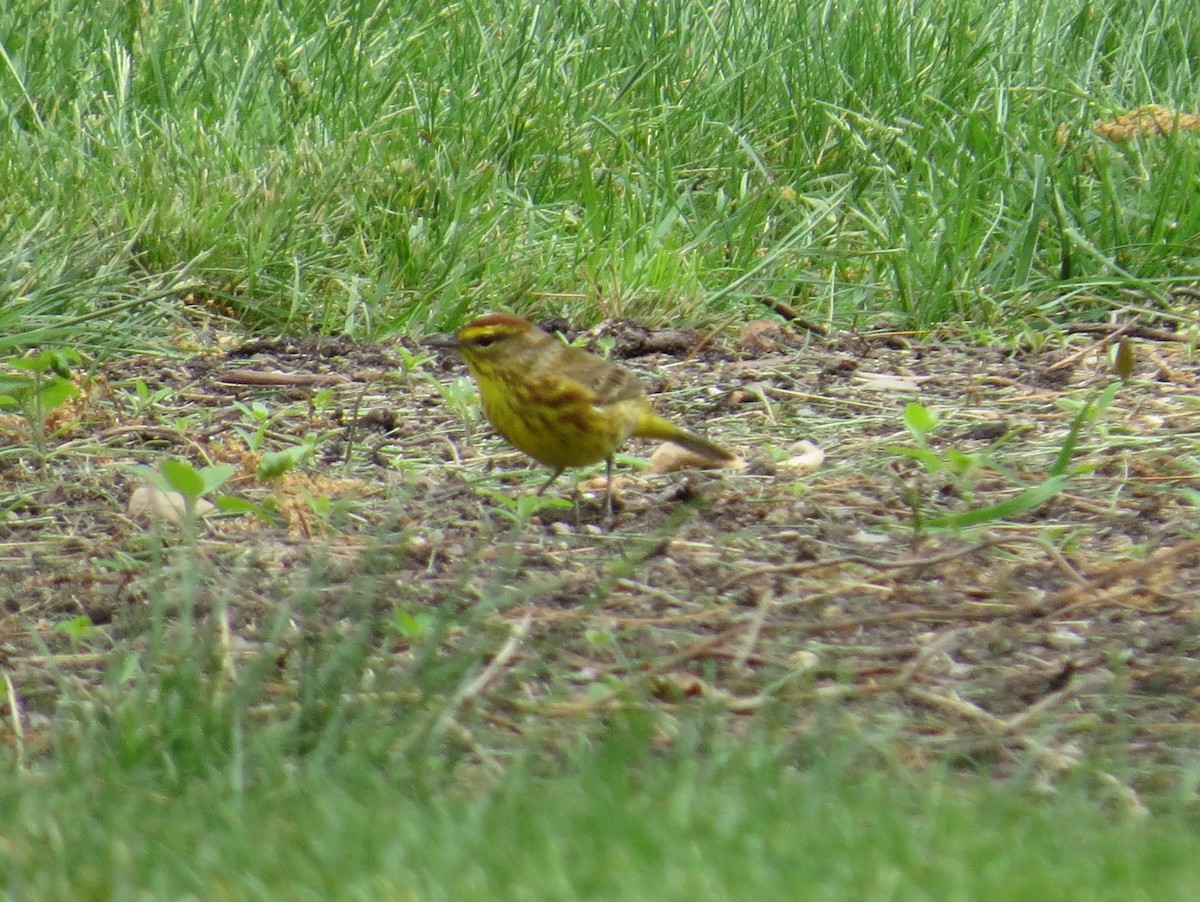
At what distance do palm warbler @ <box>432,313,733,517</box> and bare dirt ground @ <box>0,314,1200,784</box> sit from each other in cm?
15

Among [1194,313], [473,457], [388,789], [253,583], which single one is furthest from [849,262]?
[388,789]

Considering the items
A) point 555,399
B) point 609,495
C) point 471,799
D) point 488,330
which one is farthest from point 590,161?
point 471,799

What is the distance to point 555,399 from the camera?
4.87m

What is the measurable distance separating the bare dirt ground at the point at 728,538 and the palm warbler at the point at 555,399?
0.15 metres

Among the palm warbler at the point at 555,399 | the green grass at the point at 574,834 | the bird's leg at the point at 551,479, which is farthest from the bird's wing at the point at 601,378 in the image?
the green grass at the point at 574,834

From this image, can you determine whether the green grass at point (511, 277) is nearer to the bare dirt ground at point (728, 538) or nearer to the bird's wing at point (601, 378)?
the bare dirt ground at point (728, 538)

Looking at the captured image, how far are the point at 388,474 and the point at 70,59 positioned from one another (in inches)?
159

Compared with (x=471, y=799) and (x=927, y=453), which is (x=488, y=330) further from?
(x=471, y=799)

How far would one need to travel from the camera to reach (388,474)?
16.7 ft

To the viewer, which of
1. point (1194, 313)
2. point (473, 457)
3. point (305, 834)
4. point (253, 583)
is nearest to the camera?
point (305, 834)

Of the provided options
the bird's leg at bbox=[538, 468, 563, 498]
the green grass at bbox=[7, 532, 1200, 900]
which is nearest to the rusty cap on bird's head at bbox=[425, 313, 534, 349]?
the bird's leg at bbox=[538, 468, 563, 498]

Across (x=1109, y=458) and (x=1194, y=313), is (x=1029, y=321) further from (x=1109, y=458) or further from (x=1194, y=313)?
(x=1109, y=458)

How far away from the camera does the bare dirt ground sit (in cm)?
341

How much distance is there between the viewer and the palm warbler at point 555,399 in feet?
16.0
